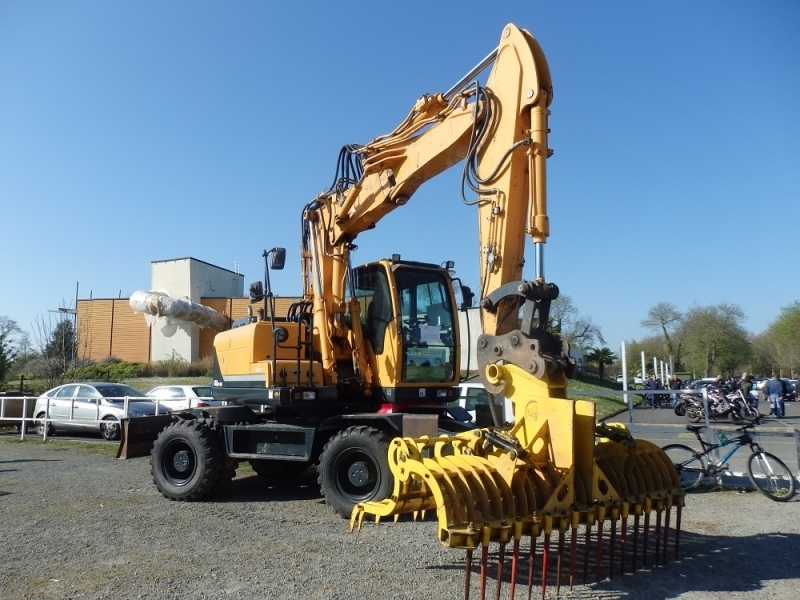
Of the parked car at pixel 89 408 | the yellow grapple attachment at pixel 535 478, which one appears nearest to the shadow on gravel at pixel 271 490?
the yellow grapple attachment at pixel 535 478

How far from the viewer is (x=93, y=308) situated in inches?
1790

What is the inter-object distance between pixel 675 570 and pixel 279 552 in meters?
3.60

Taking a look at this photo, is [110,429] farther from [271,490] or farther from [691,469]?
[691,469]

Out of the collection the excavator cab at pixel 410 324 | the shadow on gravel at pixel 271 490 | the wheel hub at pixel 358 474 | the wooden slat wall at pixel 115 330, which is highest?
the wooden slat wall at pixel 115 330

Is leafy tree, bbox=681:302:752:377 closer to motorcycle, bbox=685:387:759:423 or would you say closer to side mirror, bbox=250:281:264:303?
motorcycle, bbox=685:387:759:423

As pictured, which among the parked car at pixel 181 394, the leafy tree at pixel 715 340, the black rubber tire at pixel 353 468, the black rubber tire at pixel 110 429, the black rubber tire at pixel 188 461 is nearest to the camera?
the black rubber tire at pixel 353 468

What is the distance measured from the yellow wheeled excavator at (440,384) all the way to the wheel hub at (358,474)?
0.9 inches

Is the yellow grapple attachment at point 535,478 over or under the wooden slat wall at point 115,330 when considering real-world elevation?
under

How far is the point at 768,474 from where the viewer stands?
30.7 ft

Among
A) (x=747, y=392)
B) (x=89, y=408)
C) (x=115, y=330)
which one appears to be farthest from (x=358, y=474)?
(x=115, y=330)

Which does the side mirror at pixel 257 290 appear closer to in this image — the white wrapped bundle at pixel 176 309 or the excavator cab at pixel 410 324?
the excavator cab at pixel 410 324

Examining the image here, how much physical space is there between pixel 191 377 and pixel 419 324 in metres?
30.9

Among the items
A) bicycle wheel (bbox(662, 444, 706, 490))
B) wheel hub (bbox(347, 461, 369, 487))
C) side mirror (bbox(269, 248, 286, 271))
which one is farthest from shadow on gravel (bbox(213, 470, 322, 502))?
bicycle wheel (bbox(662, 444, 706, 490))

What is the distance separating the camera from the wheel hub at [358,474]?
798 centimetres
